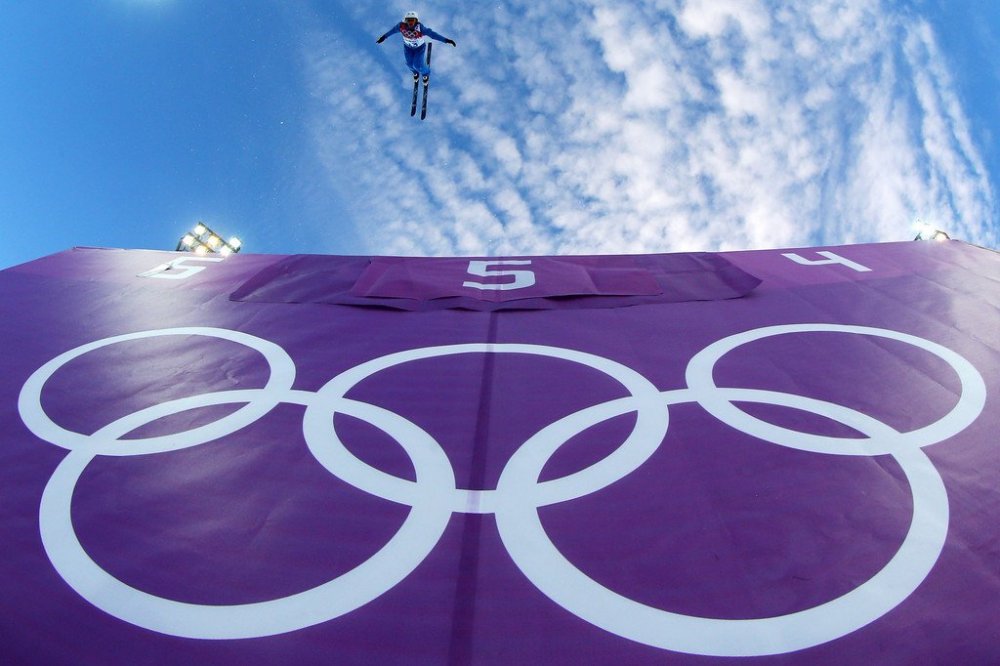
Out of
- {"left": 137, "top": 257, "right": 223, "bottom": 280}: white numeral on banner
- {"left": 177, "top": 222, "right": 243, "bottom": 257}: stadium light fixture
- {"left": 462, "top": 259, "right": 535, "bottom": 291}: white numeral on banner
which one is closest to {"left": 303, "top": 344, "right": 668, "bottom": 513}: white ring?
{"left": 462, "top": 259, "right": 535, "bottom": 291}: white numeral on banner

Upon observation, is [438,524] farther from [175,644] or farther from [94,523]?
[94,523]

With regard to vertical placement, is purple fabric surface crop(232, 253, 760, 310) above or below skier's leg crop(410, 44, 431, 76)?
below

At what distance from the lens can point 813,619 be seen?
2508mm

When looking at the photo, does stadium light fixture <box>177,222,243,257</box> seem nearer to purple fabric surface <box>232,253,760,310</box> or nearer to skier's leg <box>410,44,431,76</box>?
skier's leg <box>410,44,431,76</box>

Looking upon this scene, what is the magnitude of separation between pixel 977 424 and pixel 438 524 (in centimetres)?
357

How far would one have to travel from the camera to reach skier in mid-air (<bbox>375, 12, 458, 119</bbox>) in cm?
971

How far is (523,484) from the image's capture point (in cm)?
331

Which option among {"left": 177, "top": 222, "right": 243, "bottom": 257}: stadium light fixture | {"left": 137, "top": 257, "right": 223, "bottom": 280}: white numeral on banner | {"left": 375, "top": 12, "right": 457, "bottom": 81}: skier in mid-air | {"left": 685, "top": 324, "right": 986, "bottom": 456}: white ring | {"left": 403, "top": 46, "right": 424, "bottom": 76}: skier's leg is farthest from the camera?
{"left": 177, "top": 222, "right": 243, "bottom": 257}: stadium light fixture

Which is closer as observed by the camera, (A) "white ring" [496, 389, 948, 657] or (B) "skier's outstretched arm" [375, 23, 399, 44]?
(A) "white ring" [496, 389, 948, 657]

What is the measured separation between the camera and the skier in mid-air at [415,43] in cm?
971

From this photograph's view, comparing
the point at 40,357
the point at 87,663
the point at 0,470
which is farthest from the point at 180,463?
the point at 40,357

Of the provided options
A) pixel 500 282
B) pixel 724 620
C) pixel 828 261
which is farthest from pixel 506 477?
pixel 828 261

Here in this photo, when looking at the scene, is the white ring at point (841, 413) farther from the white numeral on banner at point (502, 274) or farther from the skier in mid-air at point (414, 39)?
the skier in mid-air at point (414, 39)

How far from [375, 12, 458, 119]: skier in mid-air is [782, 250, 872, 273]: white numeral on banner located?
6.67 metres
